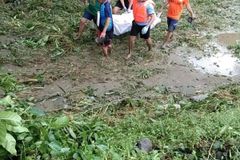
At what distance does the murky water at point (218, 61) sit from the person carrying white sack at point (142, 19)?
3.60ft

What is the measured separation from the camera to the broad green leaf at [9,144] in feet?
13.3

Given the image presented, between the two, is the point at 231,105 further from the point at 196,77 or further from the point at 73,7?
the point at 73,7

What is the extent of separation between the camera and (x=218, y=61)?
30.1 feet

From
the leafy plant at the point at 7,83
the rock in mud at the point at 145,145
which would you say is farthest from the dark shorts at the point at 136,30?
the rock in mud at the point at 145,145

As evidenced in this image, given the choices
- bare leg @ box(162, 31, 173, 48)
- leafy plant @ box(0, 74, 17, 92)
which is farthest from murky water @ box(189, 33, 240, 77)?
leafy plant @ box(0, 74, 17, 92)

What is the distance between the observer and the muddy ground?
7.55 meters

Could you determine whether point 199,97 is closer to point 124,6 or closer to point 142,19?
point 142,19

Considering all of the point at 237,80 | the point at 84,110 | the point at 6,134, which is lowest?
the point at 237,80

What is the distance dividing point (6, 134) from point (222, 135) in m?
2.83

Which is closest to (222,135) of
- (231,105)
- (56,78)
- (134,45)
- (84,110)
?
(231,105)

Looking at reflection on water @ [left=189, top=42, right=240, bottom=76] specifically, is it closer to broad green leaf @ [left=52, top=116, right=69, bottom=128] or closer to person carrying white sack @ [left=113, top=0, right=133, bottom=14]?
person carrying white sack @ [left=113, top=0, right=133, bottom=14]

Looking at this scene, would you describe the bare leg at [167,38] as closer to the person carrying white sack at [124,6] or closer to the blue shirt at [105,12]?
the person carrying white sack at [124,6]

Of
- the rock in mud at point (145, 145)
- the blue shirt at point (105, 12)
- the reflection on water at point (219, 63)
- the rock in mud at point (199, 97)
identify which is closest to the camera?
the rock in mud at point (145, 145)

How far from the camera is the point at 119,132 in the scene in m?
5.80
